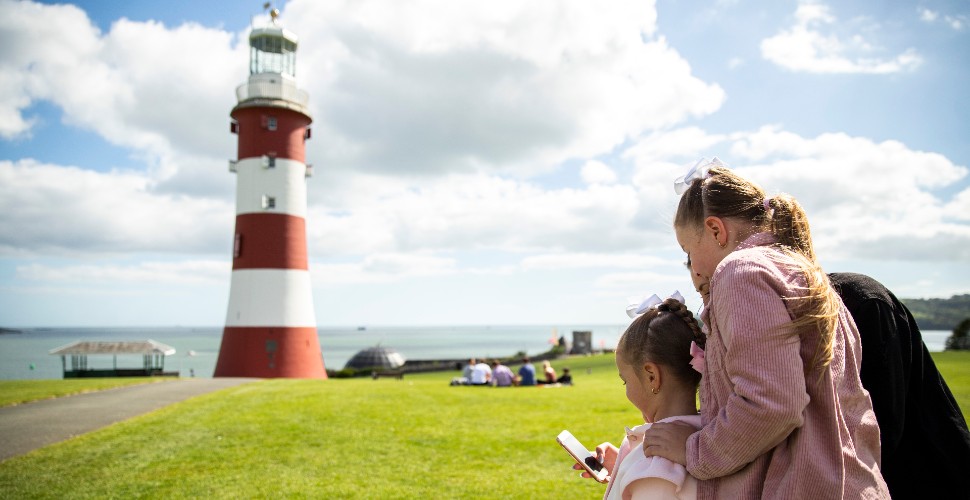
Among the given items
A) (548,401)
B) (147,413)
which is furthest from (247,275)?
(548,401)

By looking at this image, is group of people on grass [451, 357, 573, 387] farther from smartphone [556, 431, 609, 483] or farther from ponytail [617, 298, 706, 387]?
ponytail [617, 298, 706, 387]

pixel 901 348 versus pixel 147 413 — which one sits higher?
pixel 901 348

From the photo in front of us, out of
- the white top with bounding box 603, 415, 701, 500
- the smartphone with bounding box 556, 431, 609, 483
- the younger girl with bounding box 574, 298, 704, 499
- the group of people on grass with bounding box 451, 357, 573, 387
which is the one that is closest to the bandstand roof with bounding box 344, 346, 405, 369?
the group of people on grass with bounding box 451, 357, 573, 387

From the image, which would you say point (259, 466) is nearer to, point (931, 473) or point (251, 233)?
point (931, 473)

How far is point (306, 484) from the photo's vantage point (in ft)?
22.0

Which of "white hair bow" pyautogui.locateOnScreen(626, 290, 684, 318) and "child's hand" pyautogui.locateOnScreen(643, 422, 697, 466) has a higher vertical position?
"white hair bow" pyautogui.locateOnScreen(626, 290, 684, 318)

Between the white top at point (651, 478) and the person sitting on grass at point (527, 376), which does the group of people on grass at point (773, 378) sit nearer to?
the white top at point (651, 478)

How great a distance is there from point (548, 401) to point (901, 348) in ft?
38.9

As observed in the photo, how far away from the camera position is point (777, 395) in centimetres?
195

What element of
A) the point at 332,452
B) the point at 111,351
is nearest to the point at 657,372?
the point at 332,452

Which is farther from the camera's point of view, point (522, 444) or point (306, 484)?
point (522, 444)

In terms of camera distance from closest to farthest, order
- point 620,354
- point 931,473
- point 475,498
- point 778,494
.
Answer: point 778,494
point 931,473
point 620,354
point 475,498

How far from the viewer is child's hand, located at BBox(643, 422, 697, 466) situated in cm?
221

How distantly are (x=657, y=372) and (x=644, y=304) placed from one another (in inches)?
11.7
